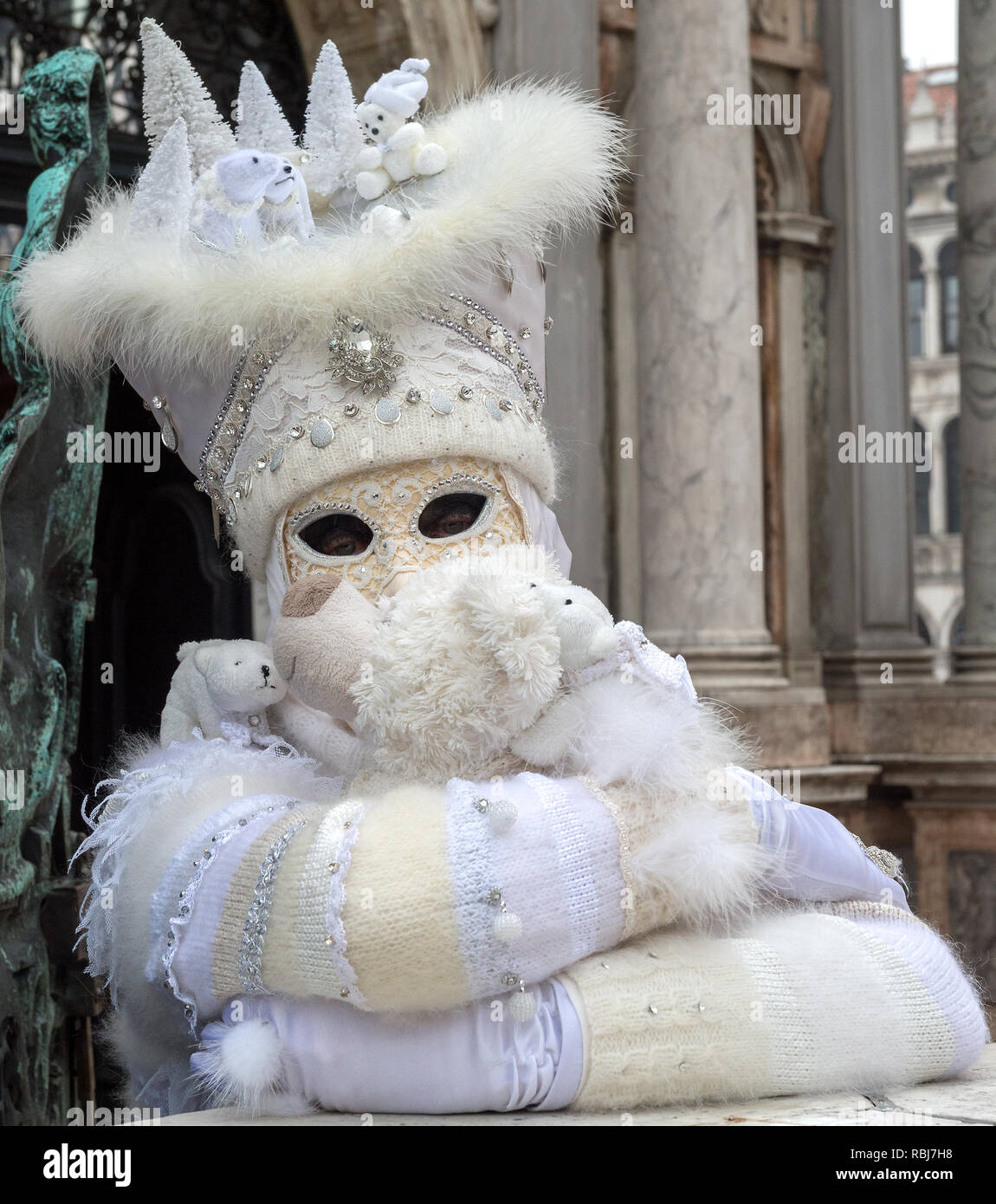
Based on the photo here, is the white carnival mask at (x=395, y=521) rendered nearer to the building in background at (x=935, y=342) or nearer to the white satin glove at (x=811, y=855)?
the white satin glove at (x=811, y=855)

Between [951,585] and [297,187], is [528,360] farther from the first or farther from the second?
[951,585]

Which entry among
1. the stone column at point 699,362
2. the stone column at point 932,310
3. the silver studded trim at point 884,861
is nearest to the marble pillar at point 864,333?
the stone column at point 699,362

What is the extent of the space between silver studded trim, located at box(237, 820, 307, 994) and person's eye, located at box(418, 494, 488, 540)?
0.45 m

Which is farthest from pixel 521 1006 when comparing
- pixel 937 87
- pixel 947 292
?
pixel 937 87

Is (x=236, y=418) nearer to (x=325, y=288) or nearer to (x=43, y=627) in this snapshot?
(x=325, y=288)

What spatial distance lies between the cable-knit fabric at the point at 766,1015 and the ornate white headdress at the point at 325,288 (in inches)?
26.8

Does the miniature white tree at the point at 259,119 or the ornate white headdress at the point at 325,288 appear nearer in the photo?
the ornate white headdress at the point at 325,288

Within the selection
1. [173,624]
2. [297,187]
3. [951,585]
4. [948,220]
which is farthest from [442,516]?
[948,220]

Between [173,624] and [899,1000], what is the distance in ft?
15.6

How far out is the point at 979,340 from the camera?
6938 millimetres

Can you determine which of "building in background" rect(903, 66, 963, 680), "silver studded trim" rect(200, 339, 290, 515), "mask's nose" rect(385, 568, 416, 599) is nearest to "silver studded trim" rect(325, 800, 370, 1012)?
"mask's nose" rect(385, 568, 416, 599)

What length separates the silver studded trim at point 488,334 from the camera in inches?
80.4

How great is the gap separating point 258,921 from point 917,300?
104 ft

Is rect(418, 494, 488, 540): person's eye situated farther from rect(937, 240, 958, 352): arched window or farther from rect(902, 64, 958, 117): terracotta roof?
rect(902, 64, 958, 117): terracotta roof
